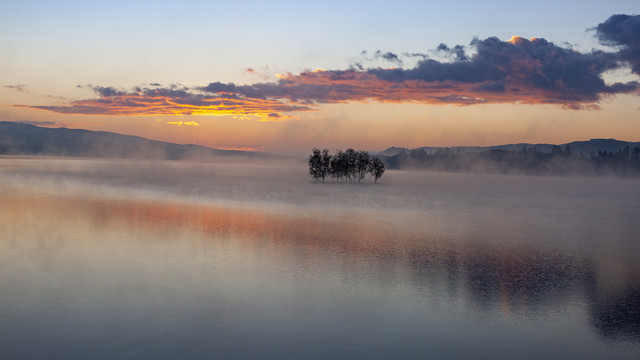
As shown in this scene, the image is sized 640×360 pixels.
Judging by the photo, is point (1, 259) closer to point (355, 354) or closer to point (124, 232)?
point (124, 232)

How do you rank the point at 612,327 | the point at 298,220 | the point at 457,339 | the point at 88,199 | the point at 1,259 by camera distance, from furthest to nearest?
1. the point at 88,199
2. the point at 298,220
3. the point at 1,259
4. the point at 612,327
5. the point at 457,339

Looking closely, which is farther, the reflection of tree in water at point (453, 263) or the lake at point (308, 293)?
the reflection of tree in water at point (453, 263)

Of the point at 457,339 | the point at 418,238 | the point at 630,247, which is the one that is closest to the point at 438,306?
the point at 457,339

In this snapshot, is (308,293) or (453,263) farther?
(453,263)

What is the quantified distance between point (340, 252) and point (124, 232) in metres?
27.4

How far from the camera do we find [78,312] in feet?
94.4

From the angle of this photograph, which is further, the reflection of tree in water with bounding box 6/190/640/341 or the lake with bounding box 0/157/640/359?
the reflection of tree in water with bounding box 6/190/640/341

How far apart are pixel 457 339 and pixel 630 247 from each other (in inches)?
1772

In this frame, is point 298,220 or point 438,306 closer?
point 438,306

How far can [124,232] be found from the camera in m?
60.6

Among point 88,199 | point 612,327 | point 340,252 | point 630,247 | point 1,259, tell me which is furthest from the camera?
point 88,199

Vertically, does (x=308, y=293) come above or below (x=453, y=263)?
above

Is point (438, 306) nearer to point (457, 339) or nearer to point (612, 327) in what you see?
point (457, 339)

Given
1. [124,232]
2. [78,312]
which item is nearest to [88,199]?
[124,232]
